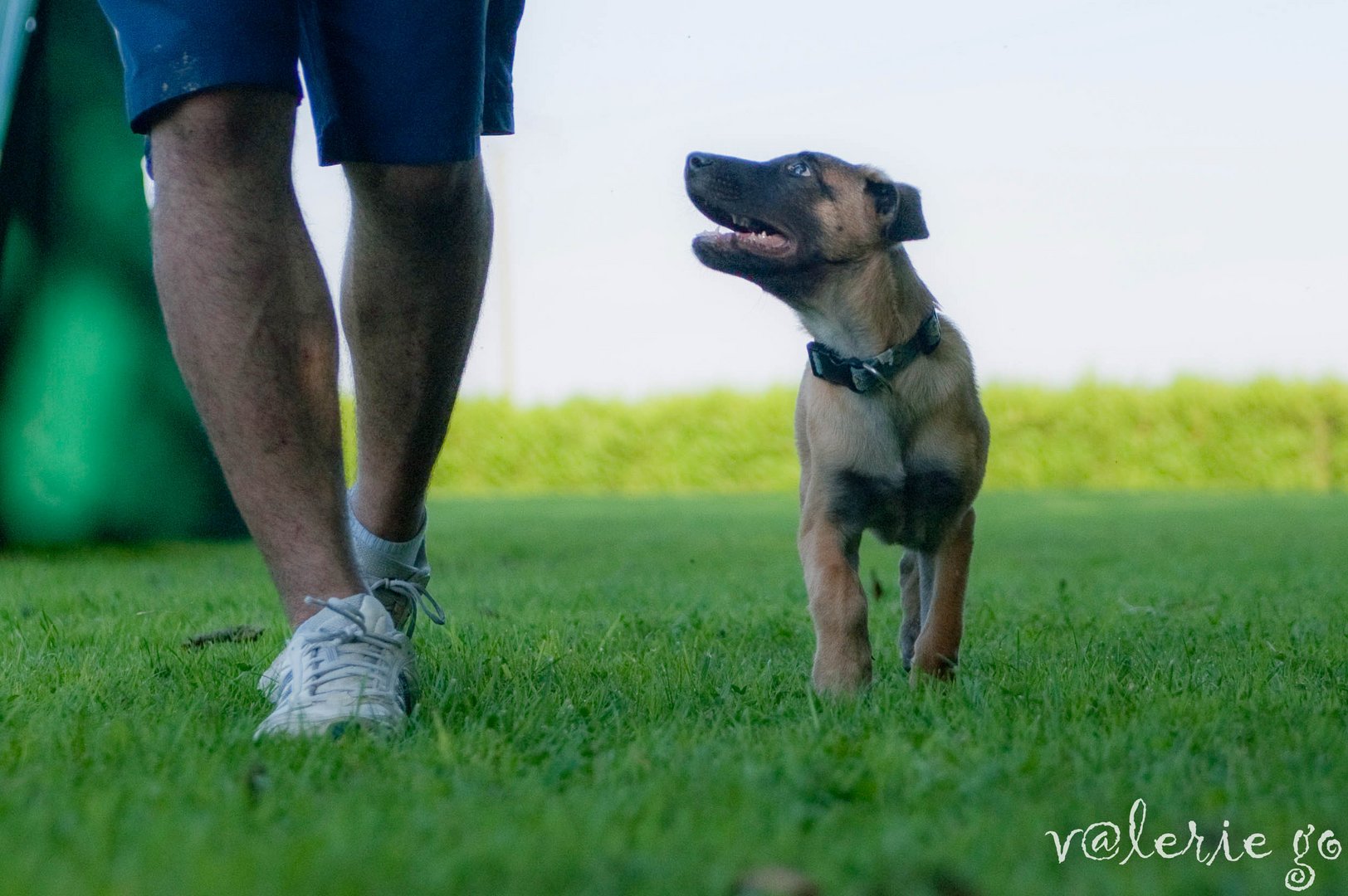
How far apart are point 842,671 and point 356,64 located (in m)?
1.45

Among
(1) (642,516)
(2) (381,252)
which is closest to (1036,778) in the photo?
(2) (381,252)

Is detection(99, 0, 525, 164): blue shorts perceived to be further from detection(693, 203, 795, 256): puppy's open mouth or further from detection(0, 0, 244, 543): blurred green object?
detection(0, 0, 244, 543): blurred green object

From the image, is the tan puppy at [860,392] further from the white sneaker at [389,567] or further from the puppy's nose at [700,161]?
the white sneaker at [389,567]

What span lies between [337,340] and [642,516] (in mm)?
9409

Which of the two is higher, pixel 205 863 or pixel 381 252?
pixel 381 252

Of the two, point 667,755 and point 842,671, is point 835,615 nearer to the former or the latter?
point 842,671

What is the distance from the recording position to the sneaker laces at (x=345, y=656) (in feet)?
6.84

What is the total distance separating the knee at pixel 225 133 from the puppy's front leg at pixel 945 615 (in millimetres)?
1560

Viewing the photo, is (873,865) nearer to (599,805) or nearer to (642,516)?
(599,805)

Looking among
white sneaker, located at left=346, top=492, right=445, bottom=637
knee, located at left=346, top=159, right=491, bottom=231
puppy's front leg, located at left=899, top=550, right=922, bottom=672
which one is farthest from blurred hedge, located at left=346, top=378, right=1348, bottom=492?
knee, located at left=346, top=159, right=491, bottom=231

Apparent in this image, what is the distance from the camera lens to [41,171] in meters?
6.13

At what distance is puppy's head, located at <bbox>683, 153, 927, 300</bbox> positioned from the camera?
3.25 metres
